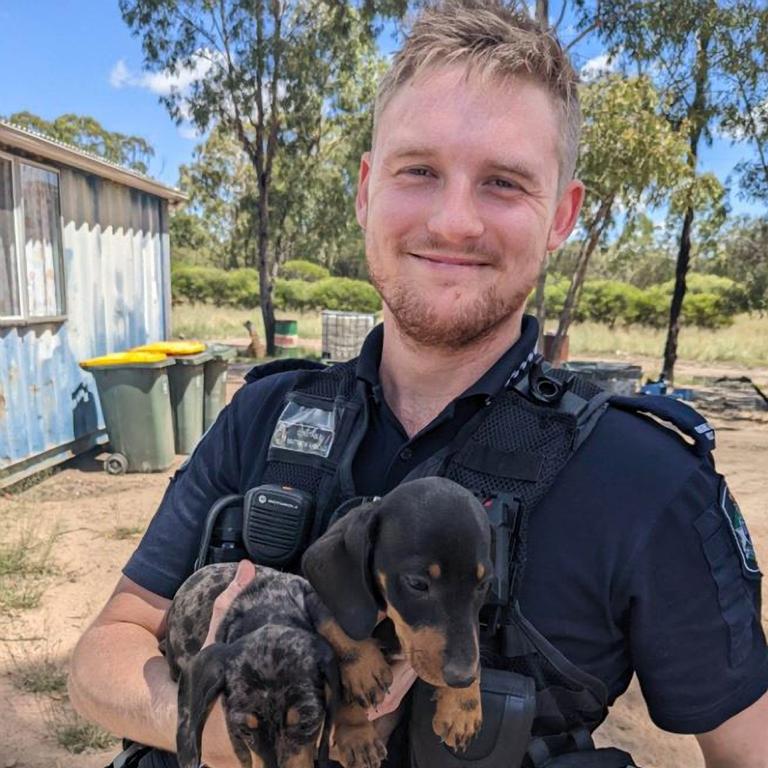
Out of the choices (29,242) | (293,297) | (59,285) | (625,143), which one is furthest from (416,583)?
(293,297)

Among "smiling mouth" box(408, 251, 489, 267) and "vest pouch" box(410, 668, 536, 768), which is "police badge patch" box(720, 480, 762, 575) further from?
"smiling mouth" box(408, 251, 489, 267)

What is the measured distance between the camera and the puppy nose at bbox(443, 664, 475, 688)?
131 cm

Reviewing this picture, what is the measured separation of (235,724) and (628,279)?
58777mm

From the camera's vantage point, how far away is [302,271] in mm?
51438

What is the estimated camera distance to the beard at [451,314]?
184cm

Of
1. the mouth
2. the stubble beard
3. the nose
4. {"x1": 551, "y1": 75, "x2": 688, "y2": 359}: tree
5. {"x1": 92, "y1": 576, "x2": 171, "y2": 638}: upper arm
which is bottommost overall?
{"x1": 92, "y1": 576, "x2": 171, "y2": 638}: upper arm

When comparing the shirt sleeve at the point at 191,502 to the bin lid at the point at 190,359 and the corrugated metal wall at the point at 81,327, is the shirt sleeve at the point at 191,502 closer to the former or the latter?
the corrugated metal wall at the point at 81,327

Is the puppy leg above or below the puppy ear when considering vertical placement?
below

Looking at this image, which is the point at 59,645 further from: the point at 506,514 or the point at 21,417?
the point at 506,514

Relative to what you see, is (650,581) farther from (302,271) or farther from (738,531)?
(302,271)

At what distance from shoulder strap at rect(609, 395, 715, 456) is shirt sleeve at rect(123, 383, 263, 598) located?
0.96m

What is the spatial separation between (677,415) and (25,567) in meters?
5.94

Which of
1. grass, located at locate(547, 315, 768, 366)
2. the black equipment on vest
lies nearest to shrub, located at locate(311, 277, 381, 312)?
grass, located at locate(547, 315, 768, 366)

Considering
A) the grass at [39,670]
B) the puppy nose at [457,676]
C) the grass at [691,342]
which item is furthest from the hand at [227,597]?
the grass at [691,342]
